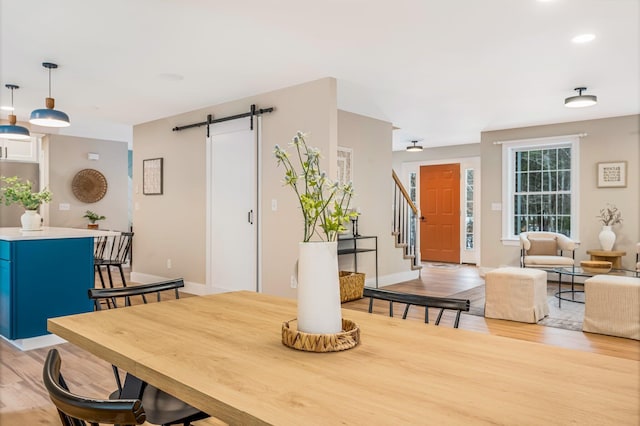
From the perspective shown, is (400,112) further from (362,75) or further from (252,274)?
(252,274)

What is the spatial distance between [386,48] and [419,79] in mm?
1004

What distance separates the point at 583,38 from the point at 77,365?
4.48m

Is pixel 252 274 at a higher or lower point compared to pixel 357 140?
lower

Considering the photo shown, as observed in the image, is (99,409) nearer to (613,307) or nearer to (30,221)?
(30,221)

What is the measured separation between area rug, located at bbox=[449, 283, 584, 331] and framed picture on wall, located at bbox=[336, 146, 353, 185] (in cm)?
207

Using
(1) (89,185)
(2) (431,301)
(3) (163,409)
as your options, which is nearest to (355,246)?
(2) (431,301)

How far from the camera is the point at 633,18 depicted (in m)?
3.16

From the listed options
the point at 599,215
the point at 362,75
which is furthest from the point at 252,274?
the point at 599,215

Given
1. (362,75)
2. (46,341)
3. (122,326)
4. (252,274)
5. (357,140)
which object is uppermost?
(362,75)

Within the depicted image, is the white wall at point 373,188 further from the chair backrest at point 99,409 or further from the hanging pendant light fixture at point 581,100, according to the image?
the chair backrest at point 99,409

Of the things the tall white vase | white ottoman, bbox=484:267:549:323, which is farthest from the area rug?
the tall white vase

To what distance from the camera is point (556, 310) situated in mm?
4934

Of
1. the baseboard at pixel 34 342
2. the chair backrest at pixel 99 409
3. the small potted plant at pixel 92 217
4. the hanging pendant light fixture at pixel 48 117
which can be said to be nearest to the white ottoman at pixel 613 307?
the chair backrest at pixel 99 409

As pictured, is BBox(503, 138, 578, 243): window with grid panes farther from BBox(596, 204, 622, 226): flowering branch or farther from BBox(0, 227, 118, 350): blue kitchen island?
BBox(0, 227, 118, 350): blue kitchen island
